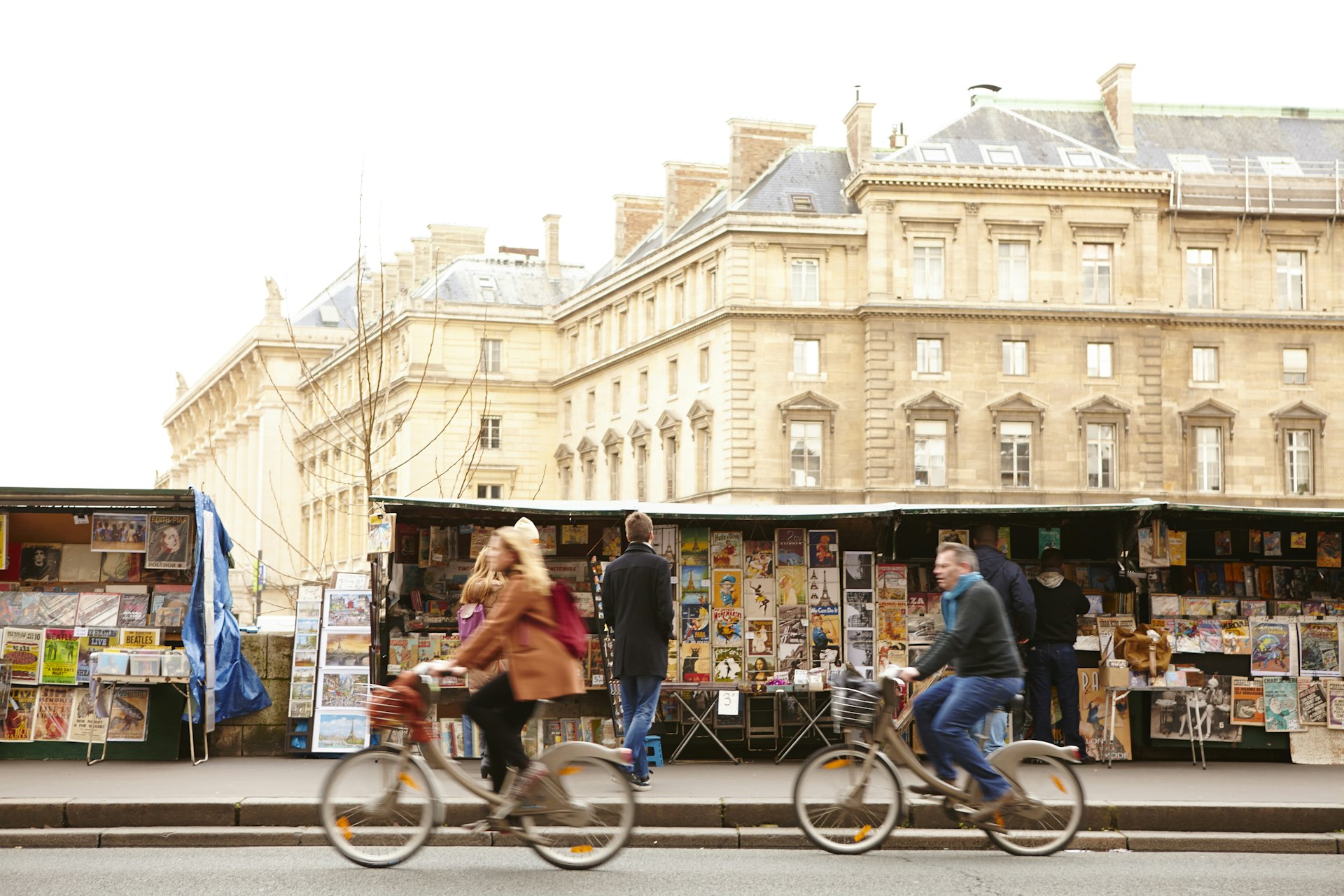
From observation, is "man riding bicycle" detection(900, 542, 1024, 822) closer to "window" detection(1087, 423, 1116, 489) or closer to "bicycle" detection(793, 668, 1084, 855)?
"bicycle" detection(793, 668, 1084, 855)

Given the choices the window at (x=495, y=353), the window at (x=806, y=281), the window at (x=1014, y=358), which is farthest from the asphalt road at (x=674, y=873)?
the window at (x=495, y=353)

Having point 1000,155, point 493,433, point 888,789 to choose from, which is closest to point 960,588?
point 888,789

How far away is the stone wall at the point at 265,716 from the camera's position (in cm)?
1511

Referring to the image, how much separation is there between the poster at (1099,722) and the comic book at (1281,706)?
1320 mm

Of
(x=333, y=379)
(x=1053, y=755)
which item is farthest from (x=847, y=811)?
(x=333, y=379)

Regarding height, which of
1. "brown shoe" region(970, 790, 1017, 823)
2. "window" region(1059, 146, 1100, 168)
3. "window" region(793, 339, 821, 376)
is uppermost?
"window" region(1059, 146, 1100, 168)

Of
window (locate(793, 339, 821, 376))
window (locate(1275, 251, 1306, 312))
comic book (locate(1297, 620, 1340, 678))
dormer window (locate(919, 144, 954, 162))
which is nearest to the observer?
comic book (locate(1297, 620, 1340, 678))

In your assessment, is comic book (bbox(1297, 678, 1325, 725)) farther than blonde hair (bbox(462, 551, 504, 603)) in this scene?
Yes

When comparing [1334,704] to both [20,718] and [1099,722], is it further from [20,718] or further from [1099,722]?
[20,718]

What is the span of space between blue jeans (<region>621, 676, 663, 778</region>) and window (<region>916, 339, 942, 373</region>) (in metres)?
48.3

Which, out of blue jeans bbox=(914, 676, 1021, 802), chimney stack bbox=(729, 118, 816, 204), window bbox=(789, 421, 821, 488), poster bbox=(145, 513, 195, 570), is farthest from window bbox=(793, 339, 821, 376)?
blue jeans bbox=(914, 676, 1021, 802)

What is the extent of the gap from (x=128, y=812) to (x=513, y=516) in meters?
5.10

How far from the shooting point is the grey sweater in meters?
10.2

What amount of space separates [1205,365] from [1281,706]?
49.4 m
